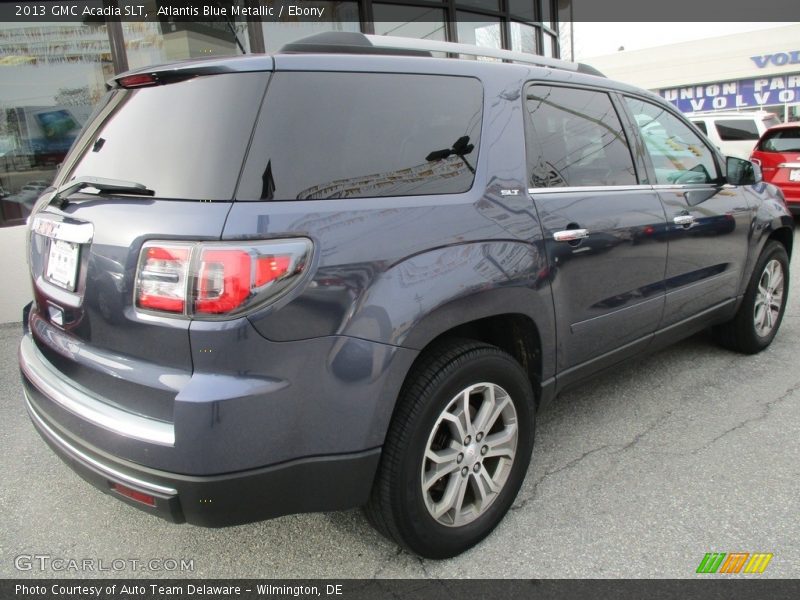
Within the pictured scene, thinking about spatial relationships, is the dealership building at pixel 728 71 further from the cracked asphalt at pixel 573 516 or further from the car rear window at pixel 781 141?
the cracked asphalt at pixel 573 516

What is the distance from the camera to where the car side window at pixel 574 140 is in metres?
2.59

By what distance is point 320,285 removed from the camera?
1782mm

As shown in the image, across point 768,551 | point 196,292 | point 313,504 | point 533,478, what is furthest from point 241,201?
point 768,551

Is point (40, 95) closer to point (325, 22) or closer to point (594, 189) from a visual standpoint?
point (325, 22)

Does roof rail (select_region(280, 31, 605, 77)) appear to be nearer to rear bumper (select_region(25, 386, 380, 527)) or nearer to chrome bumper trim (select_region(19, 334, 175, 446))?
chrome bumper trim (select_region(19, 334, 175, 446))

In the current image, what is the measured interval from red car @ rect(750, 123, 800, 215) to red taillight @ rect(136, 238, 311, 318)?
952 cm

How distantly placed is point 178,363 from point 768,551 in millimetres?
2208

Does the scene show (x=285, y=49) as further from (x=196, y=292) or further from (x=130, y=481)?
(x=130, y=481)

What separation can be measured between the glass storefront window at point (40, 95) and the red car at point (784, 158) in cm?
905

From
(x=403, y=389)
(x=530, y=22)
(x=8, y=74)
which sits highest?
(x=530, y=22)

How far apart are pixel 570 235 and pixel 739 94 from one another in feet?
130

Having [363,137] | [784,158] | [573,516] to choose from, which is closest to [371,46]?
[363,137]

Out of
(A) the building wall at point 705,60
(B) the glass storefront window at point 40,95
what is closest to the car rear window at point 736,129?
(B) the glass storefront window at point 40,95

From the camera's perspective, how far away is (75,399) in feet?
6.61
